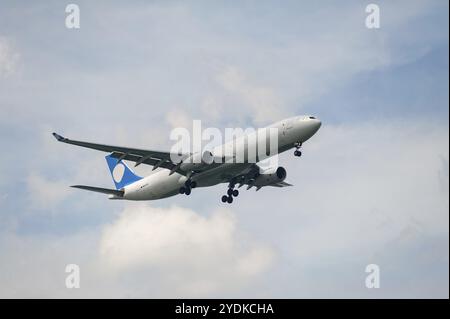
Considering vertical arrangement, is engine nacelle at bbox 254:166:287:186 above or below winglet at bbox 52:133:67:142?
below

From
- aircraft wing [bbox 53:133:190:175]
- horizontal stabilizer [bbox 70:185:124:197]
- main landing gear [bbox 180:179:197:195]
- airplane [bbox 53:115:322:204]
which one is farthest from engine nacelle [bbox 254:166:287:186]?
horizontal stabilizer [bbox 70:185:124:197]

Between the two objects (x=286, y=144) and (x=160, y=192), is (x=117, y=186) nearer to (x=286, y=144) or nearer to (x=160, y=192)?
(x=160, y=192)

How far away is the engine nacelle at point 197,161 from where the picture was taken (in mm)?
73375

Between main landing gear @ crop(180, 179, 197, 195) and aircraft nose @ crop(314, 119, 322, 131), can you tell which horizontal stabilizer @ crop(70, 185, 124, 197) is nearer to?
main landing gear @ crop(180, 179, 197, 195)

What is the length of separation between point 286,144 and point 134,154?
46.1ft

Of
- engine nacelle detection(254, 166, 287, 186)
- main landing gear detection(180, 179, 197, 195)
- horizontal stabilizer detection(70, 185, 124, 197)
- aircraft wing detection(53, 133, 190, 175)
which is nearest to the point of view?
aircraft wing detection(53, 133, 190, 175)

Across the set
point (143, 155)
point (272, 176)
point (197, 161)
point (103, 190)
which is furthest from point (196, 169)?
point (103, 190)

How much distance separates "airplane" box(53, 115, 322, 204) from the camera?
70.4 metres

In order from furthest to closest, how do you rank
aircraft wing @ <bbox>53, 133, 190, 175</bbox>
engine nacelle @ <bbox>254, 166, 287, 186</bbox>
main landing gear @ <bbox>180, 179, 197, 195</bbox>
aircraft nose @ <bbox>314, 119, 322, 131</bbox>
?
1. engine nacelle @ <bbox>254, 166, 287, 186</bbox>
2. main landing gear @ <bbox>180, 179, 197, 195</bbox>
3. aircraft wing @ <bbox>53, 133, 190, 175</bbox>
4. aircraft nose @ <bbox>314, 119, 322, 131</bbox>

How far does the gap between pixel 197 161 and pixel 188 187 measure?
4.17 m

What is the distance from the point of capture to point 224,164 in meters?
73.1

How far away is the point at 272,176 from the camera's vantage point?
8056 cm
